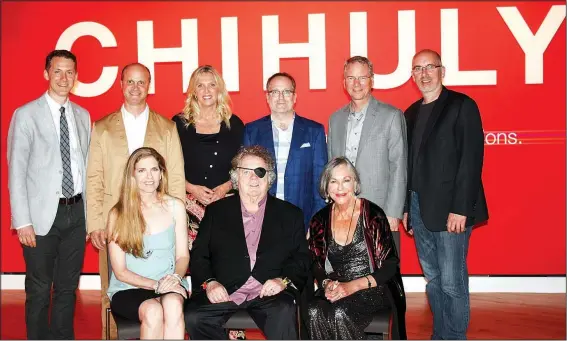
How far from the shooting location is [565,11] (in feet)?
19.2

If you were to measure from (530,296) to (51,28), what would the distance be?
5.74 metres

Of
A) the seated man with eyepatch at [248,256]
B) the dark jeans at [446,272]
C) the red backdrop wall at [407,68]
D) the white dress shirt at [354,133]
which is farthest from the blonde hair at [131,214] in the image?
the red backdrop wall at [407,68]

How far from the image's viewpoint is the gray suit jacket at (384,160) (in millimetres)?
4082

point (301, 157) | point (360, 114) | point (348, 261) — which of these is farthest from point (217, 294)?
point (360, 114)

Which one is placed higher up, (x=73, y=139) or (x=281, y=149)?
(x=73, y=139)

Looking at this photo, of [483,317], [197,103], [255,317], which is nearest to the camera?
[255,317]

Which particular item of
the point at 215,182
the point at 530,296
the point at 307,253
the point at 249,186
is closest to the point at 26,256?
the point at 215,182

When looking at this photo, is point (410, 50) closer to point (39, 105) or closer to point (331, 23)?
point (331, 23)

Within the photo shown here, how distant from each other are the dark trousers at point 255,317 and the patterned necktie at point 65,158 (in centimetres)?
137

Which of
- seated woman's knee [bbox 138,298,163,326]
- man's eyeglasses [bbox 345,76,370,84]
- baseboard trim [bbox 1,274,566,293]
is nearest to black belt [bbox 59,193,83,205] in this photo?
seated woman's knee [bbox 138,298,163,326]

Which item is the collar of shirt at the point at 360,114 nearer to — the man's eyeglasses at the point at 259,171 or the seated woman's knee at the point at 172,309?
the man's eyeglasses at the point at 259,171

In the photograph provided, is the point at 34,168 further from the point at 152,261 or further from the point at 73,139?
the point at 152,261

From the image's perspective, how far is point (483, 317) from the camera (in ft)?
17.0

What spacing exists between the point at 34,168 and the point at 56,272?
773 millimetres
